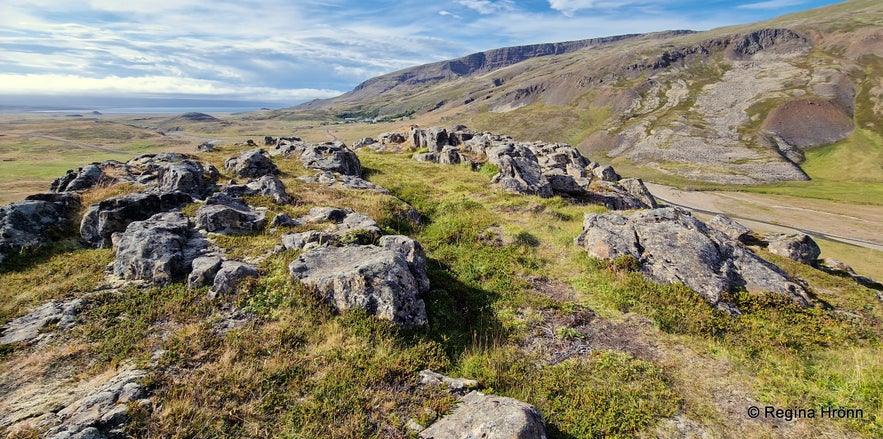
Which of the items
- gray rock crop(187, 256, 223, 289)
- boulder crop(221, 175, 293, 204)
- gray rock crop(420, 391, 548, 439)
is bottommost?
gray rock crop(420, 391, 548, 439)

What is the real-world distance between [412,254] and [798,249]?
89.0ft

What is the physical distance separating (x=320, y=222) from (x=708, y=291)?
62.0 feet

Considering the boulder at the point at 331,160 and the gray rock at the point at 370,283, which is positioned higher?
the boulder at the point at 331,160

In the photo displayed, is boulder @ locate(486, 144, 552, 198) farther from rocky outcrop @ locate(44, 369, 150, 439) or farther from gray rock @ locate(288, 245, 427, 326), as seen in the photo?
rocky outcrop @ locate(44, 369, 150, 439)

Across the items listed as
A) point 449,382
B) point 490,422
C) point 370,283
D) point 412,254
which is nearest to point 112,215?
point 370,283

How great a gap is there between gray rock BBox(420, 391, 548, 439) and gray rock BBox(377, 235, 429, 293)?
591cm

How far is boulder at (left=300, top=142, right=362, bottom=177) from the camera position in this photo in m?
38.1

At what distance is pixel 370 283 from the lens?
40.7 feet

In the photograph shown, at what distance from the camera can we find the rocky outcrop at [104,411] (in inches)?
284

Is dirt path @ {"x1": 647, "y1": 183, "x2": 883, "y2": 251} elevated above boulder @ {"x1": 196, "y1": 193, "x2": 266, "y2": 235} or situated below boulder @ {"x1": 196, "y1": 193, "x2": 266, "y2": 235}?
below

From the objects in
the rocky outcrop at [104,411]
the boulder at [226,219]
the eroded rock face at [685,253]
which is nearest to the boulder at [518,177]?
the eroded rock face at [685,253]

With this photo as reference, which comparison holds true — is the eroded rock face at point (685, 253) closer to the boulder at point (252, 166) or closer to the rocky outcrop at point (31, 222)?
the rocky outcrop at point (31, 222)

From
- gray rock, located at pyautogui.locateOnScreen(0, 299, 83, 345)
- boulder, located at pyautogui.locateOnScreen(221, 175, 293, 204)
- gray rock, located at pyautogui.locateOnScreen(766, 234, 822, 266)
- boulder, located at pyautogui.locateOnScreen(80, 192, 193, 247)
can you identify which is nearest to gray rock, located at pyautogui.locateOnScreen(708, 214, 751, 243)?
gray rock, located at pyautogui.locateOnScreen(766, 234, 822, 266)

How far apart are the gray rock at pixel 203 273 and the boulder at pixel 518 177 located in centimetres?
2314
